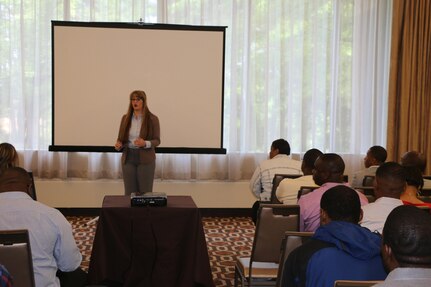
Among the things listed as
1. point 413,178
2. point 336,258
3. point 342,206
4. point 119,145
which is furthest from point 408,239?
point 119,145

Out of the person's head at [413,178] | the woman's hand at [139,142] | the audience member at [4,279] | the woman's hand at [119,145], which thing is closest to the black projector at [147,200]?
the person's head at [413,178]

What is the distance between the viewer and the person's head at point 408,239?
1724 millimetres

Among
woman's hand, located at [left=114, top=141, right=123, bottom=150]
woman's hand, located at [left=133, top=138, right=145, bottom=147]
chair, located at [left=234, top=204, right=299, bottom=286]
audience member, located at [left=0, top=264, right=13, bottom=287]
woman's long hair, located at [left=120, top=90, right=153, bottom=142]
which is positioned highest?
woman's long hair, located at [left=120, top=90, right=153, bottom=142]

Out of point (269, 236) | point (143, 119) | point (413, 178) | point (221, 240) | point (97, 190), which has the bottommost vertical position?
point (221, 240)

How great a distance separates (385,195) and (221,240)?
11.4 ft

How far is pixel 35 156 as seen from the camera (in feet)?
25.6

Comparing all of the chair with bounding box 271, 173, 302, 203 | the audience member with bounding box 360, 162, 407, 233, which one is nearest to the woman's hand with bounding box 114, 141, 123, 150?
the chair with bounding box 271, 173, 302, 203

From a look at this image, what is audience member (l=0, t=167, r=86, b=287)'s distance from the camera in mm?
3029

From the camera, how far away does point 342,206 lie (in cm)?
272

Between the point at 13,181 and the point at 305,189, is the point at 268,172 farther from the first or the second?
the point at 13,181

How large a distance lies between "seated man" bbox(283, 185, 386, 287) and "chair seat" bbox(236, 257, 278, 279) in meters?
1.31

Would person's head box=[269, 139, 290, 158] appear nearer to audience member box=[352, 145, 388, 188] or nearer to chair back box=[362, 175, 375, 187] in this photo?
audience member box=[352, 145, 388, 188]

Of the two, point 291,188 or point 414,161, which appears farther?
point 414,161

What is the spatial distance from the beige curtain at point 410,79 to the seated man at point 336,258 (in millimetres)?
6031
